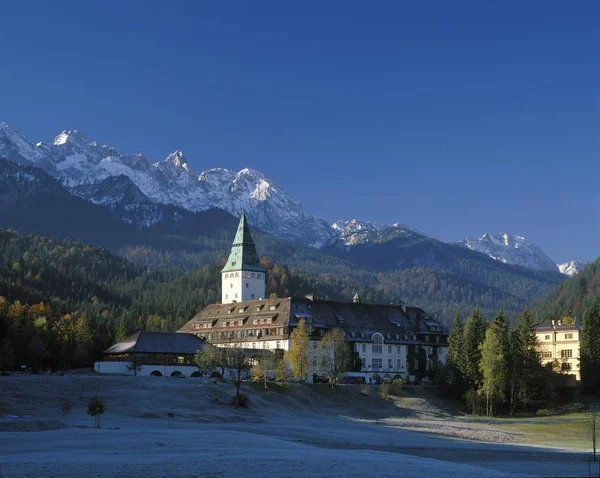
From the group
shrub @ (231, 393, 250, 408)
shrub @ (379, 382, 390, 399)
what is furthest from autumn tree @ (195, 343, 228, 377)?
shrub @ (379, 382, 390, 399)

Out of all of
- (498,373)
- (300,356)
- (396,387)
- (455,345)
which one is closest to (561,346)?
(455,345)

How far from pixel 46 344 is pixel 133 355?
26.2m

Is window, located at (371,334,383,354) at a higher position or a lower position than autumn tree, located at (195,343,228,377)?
higher

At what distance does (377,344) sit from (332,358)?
20.1 metres

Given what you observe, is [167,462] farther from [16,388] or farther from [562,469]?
[16,388]

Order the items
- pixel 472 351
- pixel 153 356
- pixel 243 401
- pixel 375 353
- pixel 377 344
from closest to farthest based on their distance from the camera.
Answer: pixel 243 401 → pixel 153 356 → pixel 472 351 → pixel 375 353 → pixel 377 344

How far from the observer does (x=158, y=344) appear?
5595 inches

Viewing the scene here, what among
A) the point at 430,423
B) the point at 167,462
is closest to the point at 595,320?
the point at 430,423

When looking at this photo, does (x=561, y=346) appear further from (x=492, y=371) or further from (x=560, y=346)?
(x=492, y=371)

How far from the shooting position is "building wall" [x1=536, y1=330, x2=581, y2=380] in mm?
170375

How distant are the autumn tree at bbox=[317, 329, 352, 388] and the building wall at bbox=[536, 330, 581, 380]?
43946mm

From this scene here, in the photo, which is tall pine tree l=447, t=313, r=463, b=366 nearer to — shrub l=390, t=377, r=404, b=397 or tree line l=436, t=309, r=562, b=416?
tree line l=436, t=309, r=562, b=416

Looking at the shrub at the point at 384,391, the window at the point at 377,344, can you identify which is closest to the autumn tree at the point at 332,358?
the shrub at the point at 384,391

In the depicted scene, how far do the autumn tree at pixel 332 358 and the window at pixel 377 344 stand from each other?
13322 mm
